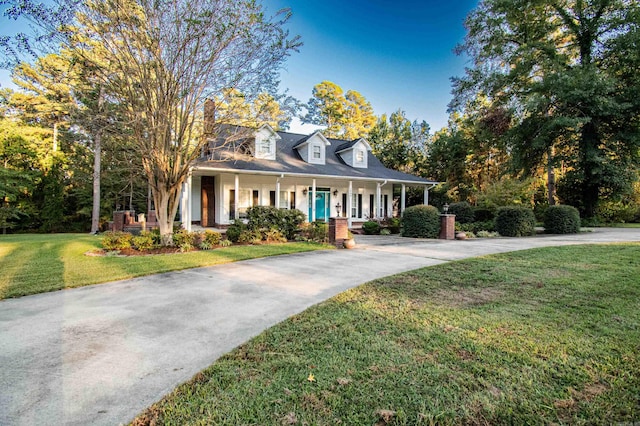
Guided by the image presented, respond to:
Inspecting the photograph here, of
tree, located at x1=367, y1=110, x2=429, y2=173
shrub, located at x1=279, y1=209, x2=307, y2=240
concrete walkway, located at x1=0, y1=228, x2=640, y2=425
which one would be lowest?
concrete walkway, located at x1=0, y1=228, x2=640, y2=425

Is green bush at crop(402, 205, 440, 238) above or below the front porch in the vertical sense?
below

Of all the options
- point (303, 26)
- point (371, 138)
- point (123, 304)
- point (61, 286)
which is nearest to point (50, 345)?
point (123, 304)

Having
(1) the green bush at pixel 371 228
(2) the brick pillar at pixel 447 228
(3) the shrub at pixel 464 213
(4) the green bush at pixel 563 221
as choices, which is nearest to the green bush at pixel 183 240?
(1) the green bush at pixel 371 228

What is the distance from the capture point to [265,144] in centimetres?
1644

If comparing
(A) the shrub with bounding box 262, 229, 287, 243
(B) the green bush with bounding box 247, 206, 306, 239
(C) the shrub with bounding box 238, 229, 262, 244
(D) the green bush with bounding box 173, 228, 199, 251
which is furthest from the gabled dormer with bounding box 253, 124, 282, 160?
(D) the green bush with bounding box 173, 228, 199, 251

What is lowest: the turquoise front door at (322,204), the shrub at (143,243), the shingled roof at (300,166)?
the shrub at (143,243)

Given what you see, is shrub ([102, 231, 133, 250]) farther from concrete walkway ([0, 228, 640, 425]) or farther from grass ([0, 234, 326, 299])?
concrete walkway ([0, 228, 640, 425])

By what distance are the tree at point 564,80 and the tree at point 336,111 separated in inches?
492

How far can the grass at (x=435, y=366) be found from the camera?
2.01 m

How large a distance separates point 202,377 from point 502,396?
2.21 m

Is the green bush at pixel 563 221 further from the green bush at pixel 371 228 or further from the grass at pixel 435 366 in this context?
the grass at pixel 435 366

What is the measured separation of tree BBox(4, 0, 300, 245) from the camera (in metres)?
7.88

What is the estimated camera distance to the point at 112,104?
891 centimetres

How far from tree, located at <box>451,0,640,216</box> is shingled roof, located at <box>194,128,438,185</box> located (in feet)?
23.3
